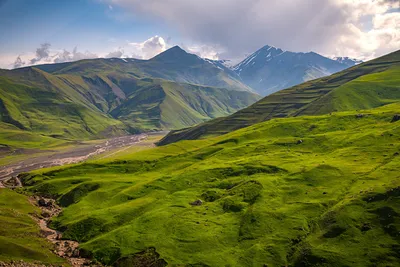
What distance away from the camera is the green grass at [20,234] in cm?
7188

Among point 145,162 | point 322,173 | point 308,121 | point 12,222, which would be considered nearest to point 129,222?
point 12,222

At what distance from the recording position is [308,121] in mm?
189250

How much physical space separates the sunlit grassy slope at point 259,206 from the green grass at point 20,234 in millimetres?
8126

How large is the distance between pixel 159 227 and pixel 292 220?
106ft

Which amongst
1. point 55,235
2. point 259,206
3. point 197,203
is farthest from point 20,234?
point 259,206

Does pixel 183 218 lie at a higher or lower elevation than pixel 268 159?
lower

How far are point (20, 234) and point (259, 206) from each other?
60238 mm

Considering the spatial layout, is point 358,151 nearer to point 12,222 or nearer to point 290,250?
point 290,250

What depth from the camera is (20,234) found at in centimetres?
8700

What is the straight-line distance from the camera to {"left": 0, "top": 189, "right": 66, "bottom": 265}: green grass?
236ft

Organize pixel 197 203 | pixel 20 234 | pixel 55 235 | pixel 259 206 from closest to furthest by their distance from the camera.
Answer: pixel 20 234 → pixel 259 206 → pixel 55 235 → pixel 197 203

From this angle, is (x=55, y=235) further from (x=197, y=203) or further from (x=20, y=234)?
(x=197, y=203)

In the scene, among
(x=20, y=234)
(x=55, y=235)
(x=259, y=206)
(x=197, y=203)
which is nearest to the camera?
(x=20, y=234)

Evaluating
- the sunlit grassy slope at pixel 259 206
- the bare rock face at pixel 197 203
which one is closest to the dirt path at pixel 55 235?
the sunlit grassy slope at pixel 259 206
